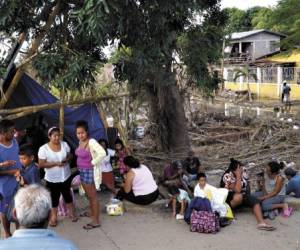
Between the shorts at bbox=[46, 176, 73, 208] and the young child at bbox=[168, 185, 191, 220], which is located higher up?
the shorts at bbox=[46, 176, 73, 208]

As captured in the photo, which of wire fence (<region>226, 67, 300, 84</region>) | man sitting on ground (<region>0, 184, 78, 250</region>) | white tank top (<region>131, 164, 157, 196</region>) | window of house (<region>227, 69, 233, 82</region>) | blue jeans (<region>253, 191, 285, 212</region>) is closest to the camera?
man sitting on ground (<region>0, 184, 78, 250</region>)

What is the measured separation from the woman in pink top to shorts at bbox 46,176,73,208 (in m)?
0.90

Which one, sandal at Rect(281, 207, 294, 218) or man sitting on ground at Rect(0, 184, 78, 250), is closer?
man sitting on ground at Rect(0, 184, 78, 250)

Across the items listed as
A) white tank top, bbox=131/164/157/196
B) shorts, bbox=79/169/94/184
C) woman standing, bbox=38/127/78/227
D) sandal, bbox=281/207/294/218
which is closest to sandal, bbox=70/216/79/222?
woman standing, bbox=38/127/78/227

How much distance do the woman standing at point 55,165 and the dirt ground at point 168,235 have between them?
1.64ft

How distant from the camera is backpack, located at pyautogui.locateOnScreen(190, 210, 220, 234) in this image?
19.8 feet

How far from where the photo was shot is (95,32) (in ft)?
13.3

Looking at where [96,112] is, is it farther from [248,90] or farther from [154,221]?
[248,90]

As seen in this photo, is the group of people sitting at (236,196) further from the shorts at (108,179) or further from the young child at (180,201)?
the shorts at (108,179)

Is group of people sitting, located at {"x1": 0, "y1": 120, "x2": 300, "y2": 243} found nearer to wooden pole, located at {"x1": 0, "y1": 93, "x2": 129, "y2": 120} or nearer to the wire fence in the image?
wooden pole, located at {"x1": 0, "y1": 93, "x2": 129, "y2": 120}

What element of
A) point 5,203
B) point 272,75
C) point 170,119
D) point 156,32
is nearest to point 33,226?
point 5,203

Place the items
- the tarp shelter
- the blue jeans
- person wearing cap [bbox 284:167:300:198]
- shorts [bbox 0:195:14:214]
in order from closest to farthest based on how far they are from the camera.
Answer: shorts [bbox 0:195:14:214] → the blue jeans → person wearing cap [bbox 284:167:300:198] → the tarp shelter

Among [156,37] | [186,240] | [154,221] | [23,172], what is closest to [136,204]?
[154,221]

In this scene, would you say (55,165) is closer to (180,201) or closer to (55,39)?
(55,39)
